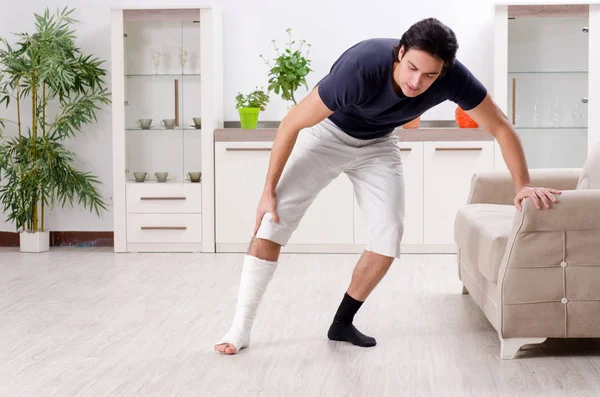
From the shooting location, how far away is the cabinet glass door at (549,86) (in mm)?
5480

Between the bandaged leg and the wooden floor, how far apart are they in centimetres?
6

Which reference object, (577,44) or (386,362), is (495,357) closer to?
(386,362)

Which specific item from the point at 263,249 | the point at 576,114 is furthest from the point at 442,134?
the point at 263,249

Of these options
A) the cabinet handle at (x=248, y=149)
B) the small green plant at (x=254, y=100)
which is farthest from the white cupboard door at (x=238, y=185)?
the small green plant at (x=254, y=100)

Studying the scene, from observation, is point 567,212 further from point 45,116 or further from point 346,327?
point 45,116

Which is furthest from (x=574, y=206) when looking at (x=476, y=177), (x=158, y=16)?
(x=158, y=16)

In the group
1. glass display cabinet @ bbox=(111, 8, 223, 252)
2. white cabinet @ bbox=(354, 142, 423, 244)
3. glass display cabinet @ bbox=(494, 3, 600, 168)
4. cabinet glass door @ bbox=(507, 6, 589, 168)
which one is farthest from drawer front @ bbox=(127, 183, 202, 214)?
cabinet glass door @ bbox=(507, 6, 589, 168)

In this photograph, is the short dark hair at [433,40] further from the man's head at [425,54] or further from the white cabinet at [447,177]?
the white cabinet at [447,177]

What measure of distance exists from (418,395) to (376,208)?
2.53 ft

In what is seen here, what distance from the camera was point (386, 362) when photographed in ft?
9.46

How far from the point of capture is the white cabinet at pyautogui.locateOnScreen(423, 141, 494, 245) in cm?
540

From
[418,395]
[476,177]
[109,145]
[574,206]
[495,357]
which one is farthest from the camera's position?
[109,145]

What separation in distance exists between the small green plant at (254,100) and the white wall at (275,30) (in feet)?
0.72

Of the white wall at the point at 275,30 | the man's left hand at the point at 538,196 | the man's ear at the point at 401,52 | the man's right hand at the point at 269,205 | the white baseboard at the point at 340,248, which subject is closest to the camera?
the man's ear at the point at 401,52
